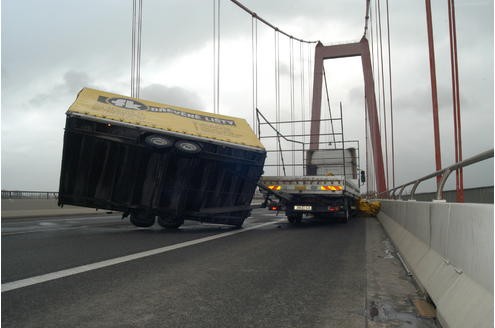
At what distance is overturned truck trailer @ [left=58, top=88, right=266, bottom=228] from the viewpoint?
9.66 m

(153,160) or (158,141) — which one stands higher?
(158,141)

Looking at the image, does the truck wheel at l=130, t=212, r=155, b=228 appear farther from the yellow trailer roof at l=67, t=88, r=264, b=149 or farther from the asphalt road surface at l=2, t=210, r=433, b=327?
the asphalt road surface at l=2, t=210, r=433, b=327

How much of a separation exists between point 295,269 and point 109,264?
2.60 meters

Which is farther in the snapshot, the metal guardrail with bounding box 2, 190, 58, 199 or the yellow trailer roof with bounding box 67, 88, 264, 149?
the metal guardrail with bounding box 2, 190, 58, 199

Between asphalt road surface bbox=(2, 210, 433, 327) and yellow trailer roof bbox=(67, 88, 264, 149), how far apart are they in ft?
9.90

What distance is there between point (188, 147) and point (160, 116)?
1.31 m

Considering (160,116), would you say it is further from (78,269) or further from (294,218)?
(294,218)

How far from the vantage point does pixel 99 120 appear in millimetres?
9422

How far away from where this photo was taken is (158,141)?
9844 millimetres

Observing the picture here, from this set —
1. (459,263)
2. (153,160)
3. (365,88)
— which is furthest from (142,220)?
(365,88)

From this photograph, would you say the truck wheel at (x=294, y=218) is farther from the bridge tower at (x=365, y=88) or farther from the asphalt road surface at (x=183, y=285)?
the bridge tower at (x=365, y=88)

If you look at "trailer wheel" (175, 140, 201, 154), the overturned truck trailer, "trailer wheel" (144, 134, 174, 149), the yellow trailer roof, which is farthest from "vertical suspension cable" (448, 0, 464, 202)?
"trailer wheel" (144, 134, 174, 149)

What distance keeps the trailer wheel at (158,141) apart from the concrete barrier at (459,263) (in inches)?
247

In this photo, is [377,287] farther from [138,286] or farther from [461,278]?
[138,286]
